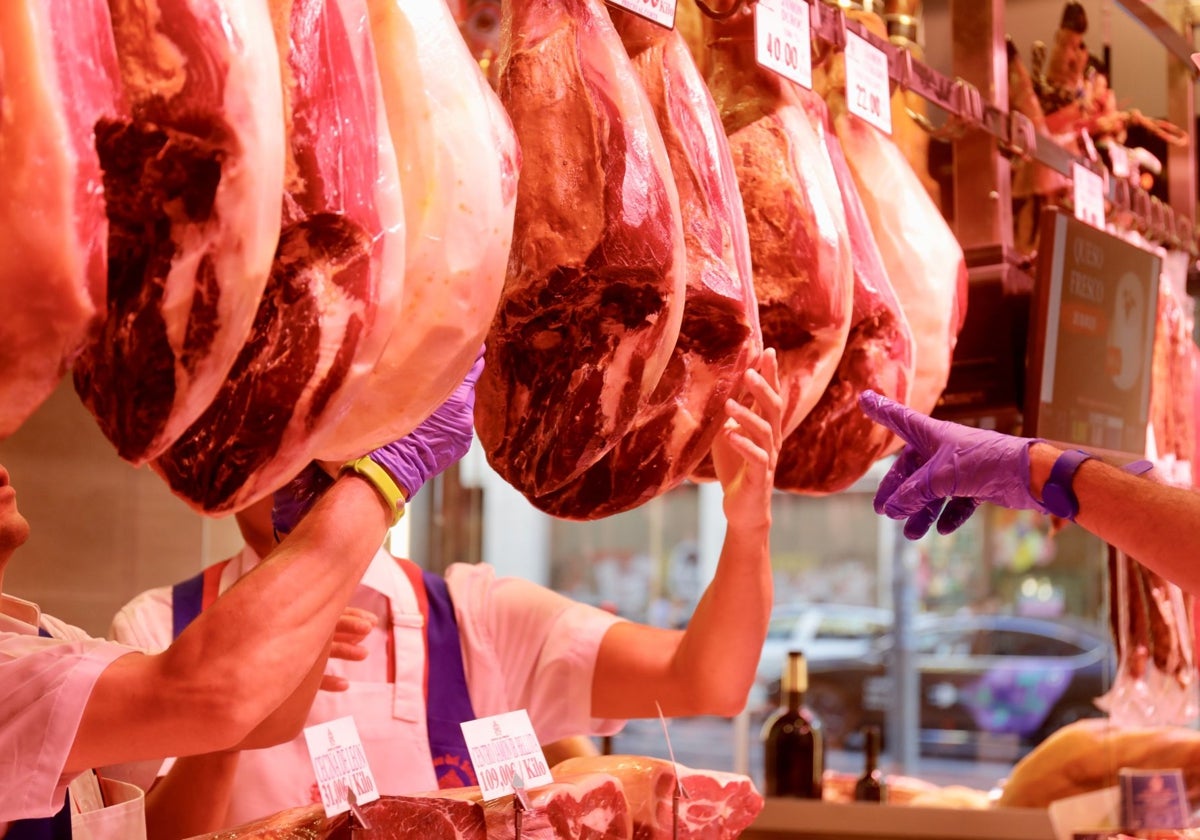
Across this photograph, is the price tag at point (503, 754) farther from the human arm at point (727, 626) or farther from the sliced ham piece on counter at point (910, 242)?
the sliced ham piece on counter at point (910, 242)

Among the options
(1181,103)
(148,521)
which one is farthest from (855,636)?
(148,521)

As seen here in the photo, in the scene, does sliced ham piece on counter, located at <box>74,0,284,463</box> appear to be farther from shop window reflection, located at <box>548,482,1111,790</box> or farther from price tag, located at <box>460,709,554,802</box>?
shop window reflection, located at <box>548,482,1111,790</box>

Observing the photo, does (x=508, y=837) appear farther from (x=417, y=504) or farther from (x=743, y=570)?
(x=417, y=504)

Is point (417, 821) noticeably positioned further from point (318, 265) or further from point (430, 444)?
point (318, 265)

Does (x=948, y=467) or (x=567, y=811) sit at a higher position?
(x=948, y=467)

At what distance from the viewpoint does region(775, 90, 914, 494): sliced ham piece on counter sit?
2107mm

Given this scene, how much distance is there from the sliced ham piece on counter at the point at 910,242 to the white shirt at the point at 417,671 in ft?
2.50

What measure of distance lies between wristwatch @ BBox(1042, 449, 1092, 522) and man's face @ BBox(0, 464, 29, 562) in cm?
138

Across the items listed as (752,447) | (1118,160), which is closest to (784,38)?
(752,447)

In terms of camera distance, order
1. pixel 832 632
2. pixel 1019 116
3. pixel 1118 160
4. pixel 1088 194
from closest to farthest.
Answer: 1. pixel 1019 116
2. pixel 1088 194
3. pixel 1118 160
4. pixel 832 632

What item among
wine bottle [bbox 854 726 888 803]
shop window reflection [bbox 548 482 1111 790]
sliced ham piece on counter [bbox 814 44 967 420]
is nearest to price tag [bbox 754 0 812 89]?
sliced ham piece on counter [bbox 814 44 967 420]

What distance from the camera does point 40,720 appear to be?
1448 mm

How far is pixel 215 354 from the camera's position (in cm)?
111

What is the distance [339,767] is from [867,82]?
1.38m
